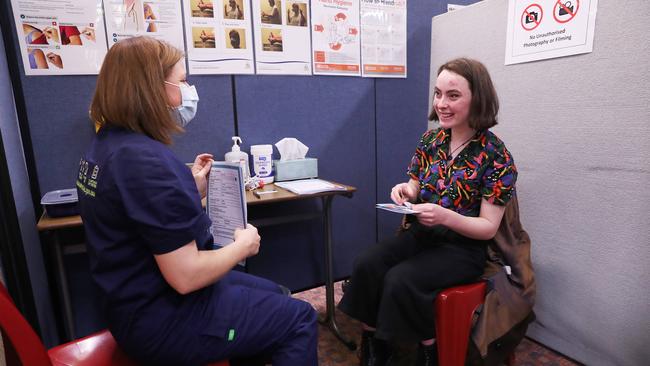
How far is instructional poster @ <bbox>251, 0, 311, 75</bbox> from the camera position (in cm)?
207

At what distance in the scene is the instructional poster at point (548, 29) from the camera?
1513 mm

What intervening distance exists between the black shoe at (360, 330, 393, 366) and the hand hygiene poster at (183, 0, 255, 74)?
4.90 feet

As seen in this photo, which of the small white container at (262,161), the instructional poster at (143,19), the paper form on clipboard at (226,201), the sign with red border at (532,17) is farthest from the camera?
the small white container at (262,161)

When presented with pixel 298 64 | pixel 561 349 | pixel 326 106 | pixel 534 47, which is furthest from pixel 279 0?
pixel 561 349

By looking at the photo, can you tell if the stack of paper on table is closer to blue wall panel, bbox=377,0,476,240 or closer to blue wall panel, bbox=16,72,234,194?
blue wall panel, bbox=377,0,476,240

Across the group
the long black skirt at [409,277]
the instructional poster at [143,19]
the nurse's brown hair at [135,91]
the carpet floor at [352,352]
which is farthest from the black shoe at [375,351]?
the instructional poster at [143,19]

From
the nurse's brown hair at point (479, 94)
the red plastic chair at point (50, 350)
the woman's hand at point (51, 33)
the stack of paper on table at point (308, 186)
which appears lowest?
the red plastic chair at point (50, 350)

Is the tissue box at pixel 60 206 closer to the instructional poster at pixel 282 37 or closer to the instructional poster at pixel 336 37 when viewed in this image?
the instructional poster at pixel 282 37

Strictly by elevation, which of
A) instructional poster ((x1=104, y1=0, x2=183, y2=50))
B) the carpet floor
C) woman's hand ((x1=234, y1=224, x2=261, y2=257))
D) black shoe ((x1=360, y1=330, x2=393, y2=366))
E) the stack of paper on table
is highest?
instructional poster ((x1=104, y1=0, x2=183, y2=50))

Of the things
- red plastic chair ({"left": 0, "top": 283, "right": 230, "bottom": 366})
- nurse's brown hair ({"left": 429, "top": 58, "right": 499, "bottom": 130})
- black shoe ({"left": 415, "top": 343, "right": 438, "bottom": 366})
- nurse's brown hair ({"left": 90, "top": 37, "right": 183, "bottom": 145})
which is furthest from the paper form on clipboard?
nurse's brown hair ({"left": 429, "top": 58, "right": 499, "bottom": 130})

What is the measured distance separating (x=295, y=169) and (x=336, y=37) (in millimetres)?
846

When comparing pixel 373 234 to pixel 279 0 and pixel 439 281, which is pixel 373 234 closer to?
pixel 439 281

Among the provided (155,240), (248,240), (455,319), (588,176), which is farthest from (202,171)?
(588,176)

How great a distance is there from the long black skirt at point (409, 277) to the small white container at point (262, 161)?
76 cm
